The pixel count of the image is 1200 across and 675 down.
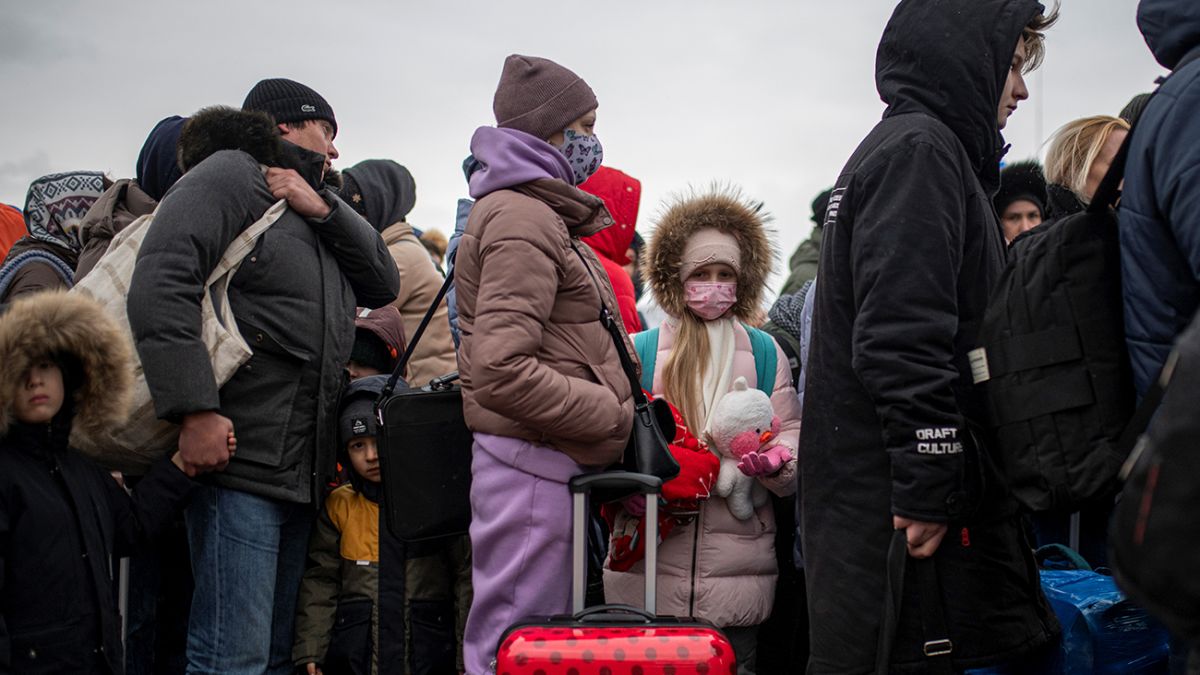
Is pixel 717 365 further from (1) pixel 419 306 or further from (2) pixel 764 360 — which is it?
(1) pixel 419 306

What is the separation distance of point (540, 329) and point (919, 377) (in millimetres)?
1152

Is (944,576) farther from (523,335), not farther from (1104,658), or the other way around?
(523,335)

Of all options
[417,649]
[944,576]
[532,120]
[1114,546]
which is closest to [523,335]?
[532,120]

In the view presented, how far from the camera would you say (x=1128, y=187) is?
2227 mm

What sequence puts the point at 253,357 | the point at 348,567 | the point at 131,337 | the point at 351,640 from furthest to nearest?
the point at 348,567 → the point at 351,640 → the point at 253,357 → the point at 131,337

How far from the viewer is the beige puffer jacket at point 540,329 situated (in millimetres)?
3117

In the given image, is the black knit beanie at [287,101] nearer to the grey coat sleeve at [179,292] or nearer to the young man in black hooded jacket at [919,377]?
the grey coat sleeve at [179,292]

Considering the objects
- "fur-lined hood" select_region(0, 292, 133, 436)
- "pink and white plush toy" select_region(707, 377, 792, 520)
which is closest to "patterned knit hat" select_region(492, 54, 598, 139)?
"pink and white plush toy" select_region(707, 377, 792, 520)

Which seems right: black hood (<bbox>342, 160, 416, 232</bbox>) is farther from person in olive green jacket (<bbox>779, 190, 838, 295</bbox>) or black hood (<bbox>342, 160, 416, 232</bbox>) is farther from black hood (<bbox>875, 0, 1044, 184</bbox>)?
black hood (<bbox>875, 0, 1044, 184</bbox>)

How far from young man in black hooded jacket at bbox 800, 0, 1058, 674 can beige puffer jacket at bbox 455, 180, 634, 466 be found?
74cm

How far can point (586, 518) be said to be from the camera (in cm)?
323

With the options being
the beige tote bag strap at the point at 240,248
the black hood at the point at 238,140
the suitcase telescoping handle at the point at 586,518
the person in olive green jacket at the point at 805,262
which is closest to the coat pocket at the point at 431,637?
the suitcase telescoping handle at the point at 586,518

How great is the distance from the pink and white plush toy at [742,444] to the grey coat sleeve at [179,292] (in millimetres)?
1695

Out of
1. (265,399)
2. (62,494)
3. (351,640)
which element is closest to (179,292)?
(265,399)
